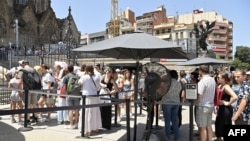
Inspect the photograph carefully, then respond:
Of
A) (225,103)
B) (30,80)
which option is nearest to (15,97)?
(30,80)

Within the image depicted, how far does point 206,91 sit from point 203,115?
0.52m

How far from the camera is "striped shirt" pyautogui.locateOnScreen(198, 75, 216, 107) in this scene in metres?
6.91

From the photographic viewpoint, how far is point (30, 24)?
5566 cm

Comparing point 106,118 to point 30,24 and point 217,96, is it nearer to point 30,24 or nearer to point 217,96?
point 217,96

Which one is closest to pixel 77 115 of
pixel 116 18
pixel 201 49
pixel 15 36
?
pixel 201 49

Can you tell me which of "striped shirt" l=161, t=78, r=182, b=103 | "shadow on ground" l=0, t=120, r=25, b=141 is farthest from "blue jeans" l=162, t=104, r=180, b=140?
"shadow on ground" l=0, t=120, r=25, b=141

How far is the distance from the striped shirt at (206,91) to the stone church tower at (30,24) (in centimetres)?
4323

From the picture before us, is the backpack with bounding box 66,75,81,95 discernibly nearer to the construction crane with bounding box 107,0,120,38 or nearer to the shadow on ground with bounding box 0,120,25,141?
the shadow on ground with bounding box 0,120,25,141

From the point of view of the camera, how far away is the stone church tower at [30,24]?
166ft

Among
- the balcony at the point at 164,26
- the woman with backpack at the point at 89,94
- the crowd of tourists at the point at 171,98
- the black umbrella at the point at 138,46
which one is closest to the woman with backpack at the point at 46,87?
the crowd of tourists at the point at 171,98

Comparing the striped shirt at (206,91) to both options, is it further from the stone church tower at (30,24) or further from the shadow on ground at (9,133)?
the stone church tower at (30,24)

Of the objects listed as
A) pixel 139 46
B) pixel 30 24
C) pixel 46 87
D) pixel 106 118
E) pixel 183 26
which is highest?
pixel 183 26

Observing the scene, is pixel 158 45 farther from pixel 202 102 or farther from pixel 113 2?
pixel 113 2

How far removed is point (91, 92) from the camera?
8.57m
